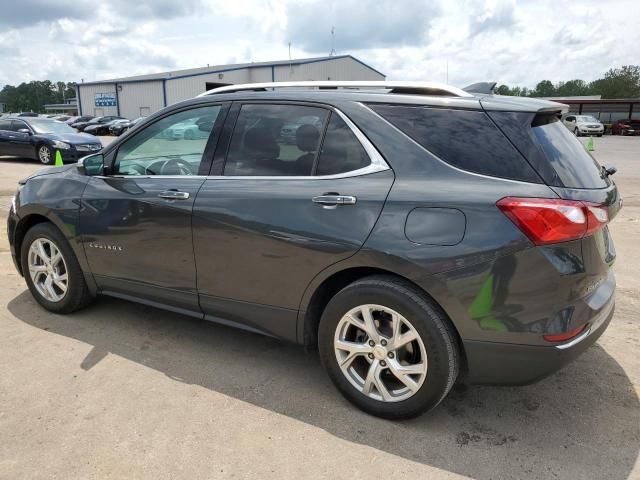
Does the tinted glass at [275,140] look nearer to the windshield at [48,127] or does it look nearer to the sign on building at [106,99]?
the windshield at [48,127]

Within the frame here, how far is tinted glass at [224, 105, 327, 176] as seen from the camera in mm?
3090

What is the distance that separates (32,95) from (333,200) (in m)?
153

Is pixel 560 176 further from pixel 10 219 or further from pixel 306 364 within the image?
pixel 10 219

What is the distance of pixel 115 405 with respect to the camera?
10.0 feet

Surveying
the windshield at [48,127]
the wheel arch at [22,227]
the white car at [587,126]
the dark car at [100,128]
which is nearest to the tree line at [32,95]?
the dark car at [100,128]

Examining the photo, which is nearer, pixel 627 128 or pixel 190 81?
pixel 627 128

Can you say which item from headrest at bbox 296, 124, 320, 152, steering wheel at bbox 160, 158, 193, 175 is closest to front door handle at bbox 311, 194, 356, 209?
headrest at bbox 296, 124, 320, 152

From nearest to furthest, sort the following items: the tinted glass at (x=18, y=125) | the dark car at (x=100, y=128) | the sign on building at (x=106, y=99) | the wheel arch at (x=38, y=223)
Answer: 1. the wheel arch at (x=38, y=223)
2. the tinted glass at (x=18, y=125)
3. the dark car at (x=100, y=128)
4. the sign on building at (x=106, y=99)

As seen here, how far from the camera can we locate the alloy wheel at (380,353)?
9.05 ft

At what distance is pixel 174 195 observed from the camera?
345 cm

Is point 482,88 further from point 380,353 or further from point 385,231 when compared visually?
point 380,353

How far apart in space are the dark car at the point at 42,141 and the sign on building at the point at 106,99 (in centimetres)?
3922

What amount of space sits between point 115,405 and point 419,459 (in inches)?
67.2

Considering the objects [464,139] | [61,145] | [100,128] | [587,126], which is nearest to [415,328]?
[464,139]
